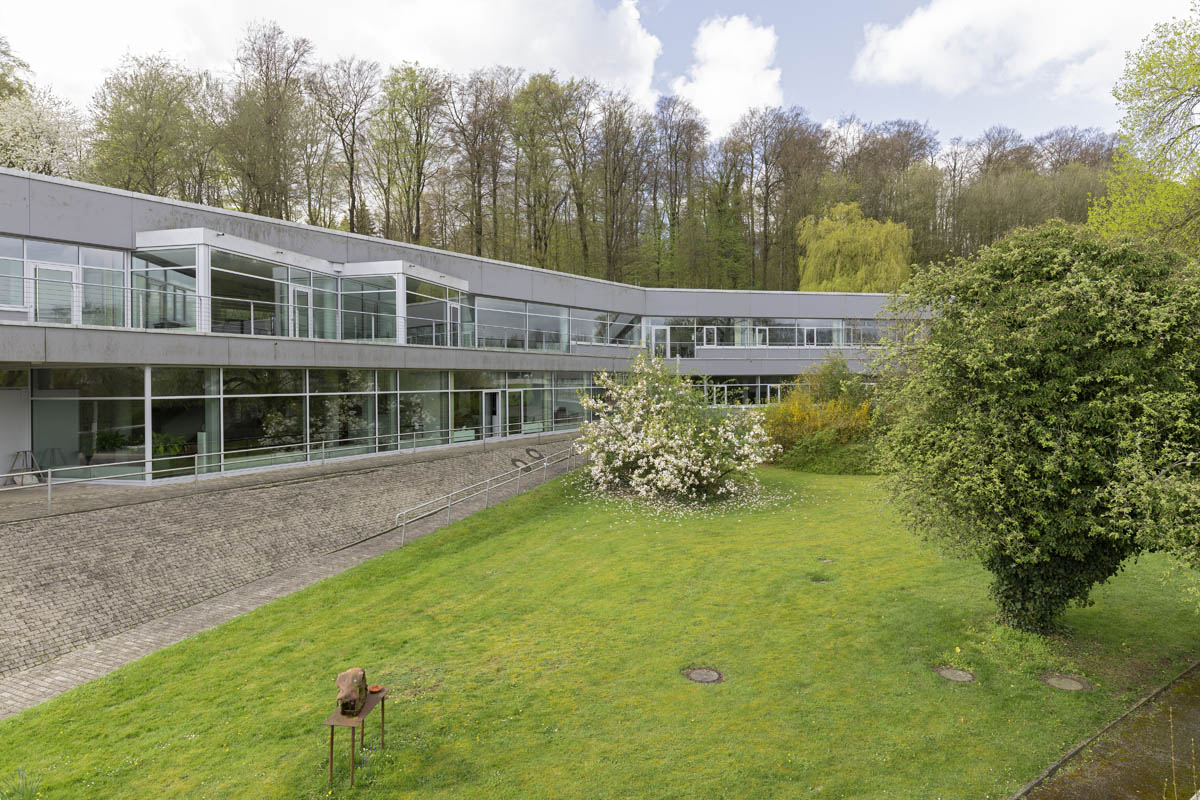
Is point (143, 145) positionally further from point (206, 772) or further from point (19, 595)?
point (206, 772)

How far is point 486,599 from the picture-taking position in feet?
39.5

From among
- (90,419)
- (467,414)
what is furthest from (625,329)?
(90,419)

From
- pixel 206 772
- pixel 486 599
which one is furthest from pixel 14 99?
pixel 206 772

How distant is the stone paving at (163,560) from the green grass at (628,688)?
35.8 inches

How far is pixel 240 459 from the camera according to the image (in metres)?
18.1

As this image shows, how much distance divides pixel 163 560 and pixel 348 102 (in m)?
34.4

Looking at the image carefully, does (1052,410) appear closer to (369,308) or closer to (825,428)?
(825,428)

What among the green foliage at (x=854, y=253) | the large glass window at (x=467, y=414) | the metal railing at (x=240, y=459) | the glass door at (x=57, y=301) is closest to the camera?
the glass door at (x=57, y=301)

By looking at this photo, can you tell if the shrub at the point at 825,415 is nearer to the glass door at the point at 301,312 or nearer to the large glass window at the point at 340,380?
the large glass window at the point at 340,380

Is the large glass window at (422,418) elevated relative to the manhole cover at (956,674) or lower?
elevated

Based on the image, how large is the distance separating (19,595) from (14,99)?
33329 mm

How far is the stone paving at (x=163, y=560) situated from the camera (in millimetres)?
9766

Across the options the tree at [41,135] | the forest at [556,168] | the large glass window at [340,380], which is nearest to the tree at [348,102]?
the forest at [556,168]

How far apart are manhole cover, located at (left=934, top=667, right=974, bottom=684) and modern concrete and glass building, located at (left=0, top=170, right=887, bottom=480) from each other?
4.74 meters
